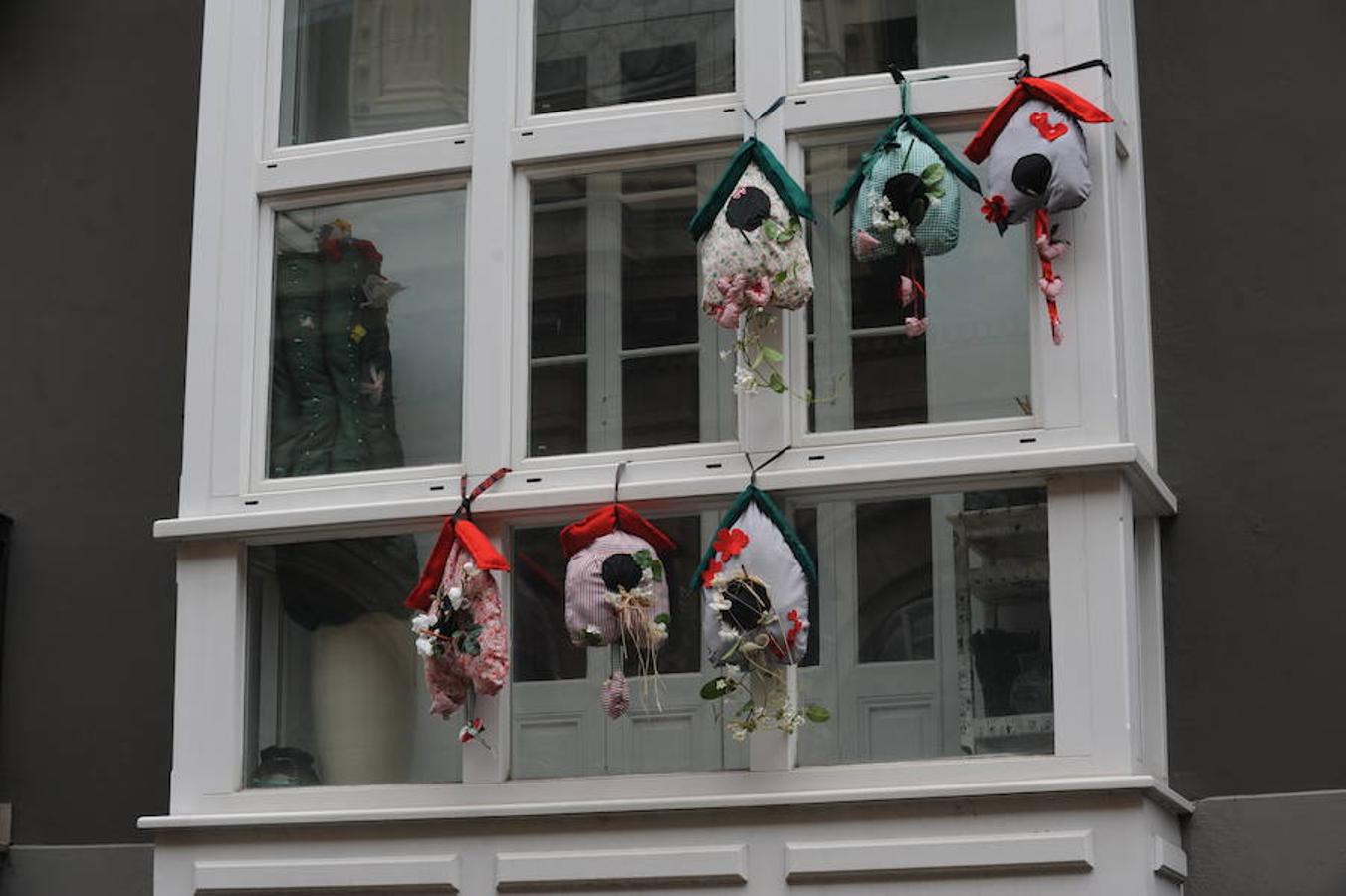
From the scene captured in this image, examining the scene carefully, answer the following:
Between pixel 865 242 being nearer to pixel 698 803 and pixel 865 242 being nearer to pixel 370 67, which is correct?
pixel 698 803

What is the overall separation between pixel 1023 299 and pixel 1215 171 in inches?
34.9

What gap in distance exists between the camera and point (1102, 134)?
7.13 m

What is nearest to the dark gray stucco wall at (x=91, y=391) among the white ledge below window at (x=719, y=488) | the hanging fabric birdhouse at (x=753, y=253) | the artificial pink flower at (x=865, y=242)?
the white ledge below window at (x=719, y=488)

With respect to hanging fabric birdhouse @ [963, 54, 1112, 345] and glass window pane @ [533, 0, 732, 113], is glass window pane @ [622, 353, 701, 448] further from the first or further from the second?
hanging fabric birdhouse @ [963, 54, 1112, 345]

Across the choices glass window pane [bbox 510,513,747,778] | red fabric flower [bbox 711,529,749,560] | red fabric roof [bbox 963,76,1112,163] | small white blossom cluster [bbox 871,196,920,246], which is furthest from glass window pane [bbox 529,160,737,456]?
red fabric roof [bbox 963,76,1112,163]

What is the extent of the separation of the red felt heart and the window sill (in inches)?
71.0

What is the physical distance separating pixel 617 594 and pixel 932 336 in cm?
→ 119

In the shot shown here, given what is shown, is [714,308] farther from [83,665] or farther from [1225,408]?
[83,665]

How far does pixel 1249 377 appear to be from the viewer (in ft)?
24.3

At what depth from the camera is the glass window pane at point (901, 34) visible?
739cm

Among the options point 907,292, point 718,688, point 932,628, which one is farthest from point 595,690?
point 907,292

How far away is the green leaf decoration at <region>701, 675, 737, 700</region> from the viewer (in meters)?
7.03

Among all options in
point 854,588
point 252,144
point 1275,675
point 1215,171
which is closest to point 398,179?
point 252,144

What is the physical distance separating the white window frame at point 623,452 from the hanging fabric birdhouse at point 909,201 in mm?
187
